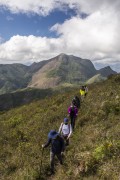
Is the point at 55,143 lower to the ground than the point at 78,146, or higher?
higher

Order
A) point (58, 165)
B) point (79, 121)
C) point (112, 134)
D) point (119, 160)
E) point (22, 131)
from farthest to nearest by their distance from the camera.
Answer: point (22, 131) → point (79, 121) → point (112, 134) → point (58, 165) → point (119, 160)

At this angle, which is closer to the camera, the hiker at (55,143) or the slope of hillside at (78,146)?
the slope of hillside at (78,146)

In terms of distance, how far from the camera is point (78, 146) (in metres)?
16.1

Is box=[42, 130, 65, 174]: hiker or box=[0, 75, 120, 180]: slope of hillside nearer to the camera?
box=[0, 75, 120, 180]: slope of hillside

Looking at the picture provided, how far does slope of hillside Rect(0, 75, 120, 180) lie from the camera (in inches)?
509

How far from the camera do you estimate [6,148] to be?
20172mm

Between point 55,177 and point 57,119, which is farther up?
point 57,119

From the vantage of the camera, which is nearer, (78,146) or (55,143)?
(55,143)

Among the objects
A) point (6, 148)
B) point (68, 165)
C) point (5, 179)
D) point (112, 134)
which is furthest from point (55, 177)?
point (6, 148)

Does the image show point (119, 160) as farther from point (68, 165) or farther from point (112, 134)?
point (112, 134)

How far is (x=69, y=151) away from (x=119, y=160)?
3975 mm

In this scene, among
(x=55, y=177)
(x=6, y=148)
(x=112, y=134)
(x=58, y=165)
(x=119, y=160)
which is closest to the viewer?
(x=119, y=160)

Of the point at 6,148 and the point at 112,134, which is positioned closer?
the point at 112,134

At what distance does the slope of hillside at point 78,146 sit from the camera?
12.9 m
